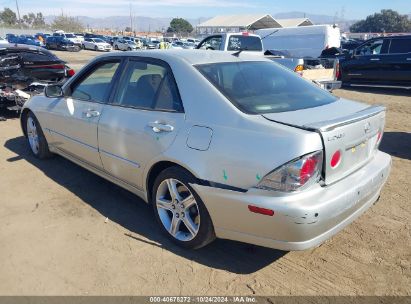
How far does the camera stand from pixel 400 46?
12.2 metres

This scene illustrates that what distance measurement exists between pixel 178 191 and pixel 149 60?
4.13ft

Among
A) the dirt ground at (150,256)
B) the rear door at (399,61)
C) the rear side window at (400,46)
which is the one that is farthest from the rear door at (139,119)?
the rear side window at (400,46)

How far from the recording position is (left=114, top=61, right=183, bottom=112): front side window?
3.19m

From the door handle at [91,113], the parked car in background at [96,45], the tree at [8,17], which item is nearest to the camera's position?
the door handle at [91,113]

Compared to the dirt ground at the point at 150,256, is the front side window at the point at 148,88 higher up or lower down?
higher up

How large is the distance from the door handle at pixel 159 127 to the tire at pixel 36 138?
99.8 inches

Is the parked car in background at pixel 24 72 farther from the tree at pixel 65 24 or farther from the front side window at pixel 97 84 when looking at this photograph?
the tree at pixel 65 24

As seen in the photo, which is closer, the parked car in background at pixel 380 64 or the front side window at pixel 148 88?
the front side window at pixel 148 88

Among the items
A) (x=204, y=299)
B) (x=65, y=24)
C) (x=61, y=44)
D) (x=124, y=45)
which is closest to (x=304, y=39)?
(x=204, y=299)

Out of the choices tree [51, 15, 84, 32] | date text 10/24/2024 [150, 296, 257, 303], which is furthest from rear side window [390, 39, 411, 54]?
tree [51, 15, 84, 32]

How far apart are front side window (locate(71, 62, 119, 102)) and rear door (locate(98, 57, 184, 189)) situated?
236 mm

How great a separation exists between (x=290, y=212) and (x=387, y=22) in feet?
355

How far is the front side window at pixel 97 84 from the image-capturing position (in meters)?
3.87

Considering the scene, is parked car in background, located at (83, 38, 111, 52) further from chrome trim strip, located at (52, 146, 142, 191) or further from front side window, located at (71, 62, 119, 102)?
front side window, located at (71, 62, 119, 102)
